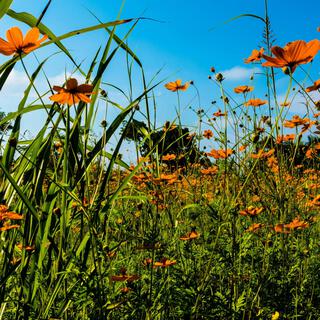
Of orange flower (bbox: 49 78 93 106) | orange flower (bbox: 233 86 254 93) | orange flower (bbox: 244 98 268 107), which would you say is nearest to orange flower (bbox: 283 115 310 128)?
orange flower (bbox: 244 98 268 107)

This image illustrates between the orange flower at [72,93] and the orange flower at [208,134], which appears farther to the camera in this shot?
the orange flower at [208,134]

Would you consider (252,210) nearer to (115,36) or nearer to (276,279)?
(276,279)

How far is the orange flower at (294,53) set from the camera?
0.88 metres

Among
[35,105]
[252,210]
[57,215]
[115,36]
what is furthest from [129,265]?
[115,36]

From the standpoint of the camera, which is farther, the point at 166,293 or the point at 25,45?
the point at 166,293

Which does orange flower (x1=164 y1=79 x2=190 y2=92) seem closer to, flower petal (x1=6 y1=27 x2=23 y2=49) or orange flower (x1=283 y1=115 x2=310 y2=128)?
orange flower (x1=283 y1=115 x2=310 y2=128)

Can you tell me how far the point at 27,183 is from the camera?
3.35 ft

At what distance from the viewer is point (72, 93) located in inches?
31.8

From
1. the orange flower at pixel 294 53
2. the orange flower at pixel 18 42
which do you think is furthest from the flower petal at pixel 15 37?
the orange flower at pixel 294 53

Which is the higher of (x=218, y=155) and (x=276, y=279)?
(x=218, y=155)

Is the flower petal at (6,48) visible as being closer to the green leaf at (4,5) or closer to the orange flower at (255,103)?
the green leaf at (4,5)

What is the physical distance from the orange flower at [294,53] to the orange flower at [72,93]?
39 cm

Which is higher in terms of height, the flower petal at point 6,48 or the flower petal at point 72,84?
the flower petal at point 6,48

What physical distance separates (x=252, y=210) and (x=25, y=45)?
3.02ft
